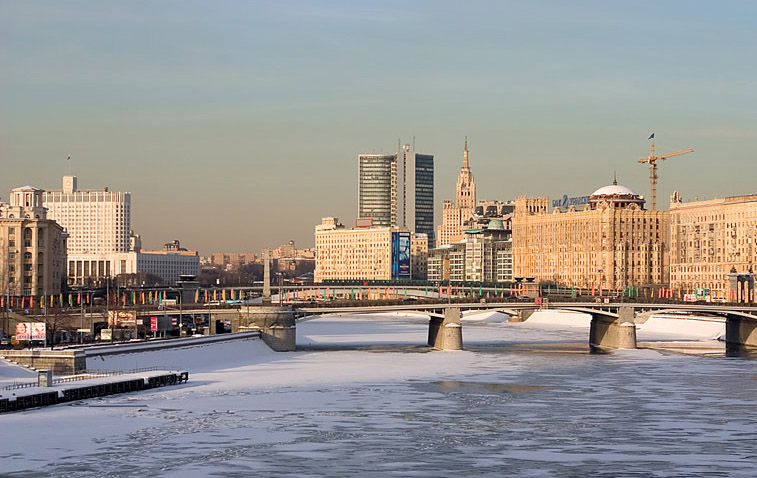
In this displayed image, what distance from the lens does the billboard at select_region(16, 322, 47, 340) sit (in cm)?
12378

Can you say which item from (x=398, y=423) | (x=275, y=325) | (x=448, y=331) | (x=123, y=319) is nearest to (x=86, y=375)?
(x=398, y=423)

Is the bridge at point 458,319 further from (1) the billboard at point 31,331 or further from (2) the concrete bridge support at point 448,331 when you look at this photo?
(1) the billboard at point 31,331

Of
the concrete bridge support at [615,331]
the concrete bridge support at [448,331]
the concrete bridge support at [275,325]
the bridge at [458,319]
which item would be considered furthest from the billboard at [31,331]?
the concrete bridge support at [615,331]

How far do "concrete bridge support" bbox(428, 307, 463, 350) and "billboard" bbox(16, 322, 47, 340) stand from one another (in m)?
61.4

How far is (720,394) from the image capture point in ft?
355

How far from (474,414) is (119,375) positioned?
3437 centimetres

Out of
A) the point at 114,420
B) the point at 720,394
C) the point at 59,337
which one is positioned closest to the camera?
the point at 114,420

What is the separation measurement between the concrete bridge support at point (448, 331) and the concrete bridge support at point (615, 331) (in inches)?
906

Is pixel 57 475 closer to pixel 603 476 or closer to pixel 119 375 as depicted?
pixel 603 476

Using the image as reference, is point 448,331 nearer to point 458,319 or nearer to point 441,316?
A: point 458,319

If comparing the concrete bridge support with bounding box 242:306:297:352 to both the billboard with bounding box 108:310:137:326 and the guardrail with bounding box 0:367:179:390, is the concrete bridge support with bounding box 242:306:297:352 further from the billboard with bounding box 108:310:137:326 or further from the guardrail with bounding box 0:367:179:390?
the guardrail with bounding box 0:367:179:390

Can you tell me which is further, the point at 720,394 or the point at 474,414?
the point at 720,394

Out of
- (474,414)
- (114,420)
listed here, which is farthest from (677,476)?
(114,420)

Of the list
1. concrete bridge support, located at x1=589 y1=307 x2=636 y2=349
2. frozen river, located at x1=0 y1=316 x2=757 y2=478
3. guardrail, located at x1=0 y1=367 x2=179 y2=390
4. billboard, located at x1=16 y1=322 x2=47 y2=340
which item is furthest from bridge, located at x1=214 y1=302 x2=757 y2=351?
billboard, located at x1=16 y1=322 x2=47 y2=340
